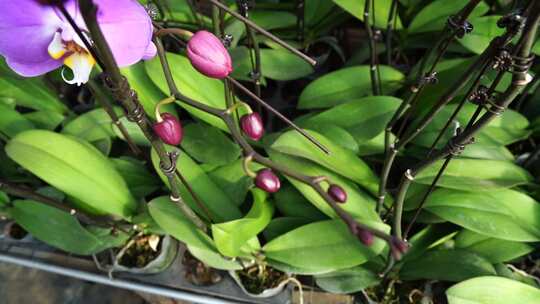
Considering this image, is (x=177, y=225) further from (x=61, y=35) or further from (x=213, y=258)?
(x=61, y=35)

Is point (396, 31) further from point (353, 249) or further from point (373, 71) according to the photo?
point (353, 249)

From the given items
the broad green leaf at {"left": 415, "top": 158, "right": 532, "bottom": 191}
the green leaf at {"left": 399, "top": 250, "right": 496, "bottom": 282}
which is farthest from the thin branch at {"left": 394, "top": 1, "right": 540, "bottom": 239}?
the green leaf at {"left": 399, "top": 250, "right": 496, "bottom": 282}

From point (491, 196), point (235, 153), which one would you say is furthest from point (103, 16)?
point (491, 196)

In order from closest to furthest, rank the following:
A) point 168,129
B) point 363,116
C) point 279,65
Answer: point 168,129 → point 363,116 → point 279,65

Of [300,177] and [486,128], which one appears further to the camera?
[486,128]

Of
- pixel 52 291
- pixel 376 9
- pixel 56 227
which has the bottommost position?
pixel 52 291

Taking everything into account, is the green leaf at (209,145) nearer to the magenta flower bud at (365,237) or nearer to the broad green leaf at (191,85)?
the broad green leaf at (191,85)

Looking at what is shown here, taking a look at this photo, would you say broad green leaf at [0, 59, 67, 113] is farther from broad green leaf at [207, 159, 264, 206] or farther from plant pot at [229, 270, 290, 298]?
plant pot at [229, 270, 290, 298]

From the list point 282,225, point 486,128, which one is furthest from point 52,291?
point 486,128
